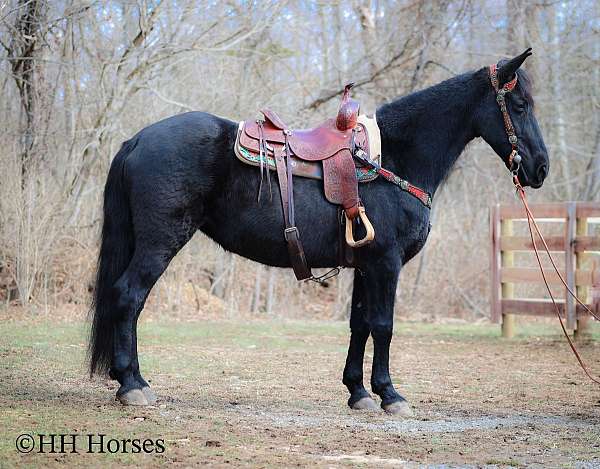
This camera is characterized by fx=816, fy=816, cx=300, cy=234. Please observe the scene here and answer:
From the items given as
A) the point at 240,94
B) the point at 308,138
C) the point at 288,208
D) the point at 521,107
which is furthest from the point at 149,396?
the point at 240,94

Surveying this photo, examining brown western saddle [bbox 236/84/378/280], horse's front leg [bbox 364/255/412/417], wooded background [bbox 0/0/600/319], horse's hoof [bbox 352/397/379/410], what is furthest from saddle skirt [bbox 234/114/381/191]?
wooded background [bbox 0/0/600/319]

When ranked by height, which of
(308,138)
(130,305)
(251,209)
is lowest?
(130,305)

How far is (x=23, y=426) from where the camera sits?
4.53 metres

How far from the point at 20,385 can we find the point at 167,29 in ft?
25.8

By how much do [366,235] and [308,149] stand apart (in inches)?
28.0

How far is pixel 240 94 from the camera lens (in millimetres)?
13836

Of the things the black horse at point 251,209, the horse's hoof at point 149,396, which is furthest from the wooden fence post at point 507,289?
the horse's hoof at point 149,396

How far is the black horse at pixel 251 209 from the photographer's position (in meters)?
5.32

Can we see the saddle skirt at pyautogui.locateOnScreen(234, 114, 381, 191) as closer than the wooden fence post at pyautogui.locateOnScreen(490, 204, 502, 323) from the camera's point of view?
Yes

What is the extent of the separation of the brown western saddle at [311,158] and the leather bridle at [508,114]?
0.94 meters

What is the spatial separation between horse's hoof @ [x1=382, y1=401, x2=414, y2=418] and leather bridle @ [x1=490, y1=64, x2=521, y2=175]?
5.81 ft

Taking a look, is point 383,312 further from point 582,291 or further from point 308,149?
point 582,291

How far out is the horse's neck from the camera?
18.6ft

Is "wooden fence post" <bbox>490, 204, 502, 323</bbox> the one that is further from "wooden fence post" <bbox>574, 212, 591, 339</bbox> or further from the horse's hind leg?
the horse's hind leg
